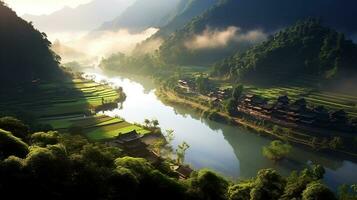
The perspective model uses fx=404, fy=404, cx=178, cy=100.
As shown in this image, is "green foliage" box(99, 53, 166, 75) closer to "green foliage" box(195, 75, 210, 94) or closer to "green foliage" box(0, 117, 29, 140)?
"green foliage" box(195, 75, 210, 94)

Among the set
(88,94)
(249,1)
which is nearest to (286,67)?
(88,94)

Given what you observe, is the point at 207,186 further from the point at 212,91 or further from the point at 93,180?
the point at 212,91

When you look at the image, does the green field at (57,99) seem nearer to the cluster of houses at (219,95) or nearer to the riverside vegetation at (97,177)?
the riverside vegetation at (97,177)

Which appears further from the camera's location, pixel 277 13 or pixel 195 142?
pixel 277 13

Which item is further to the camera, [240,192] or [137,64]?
[137,64]

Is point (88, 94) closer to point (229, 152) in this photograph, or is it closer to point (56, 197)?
point (229, 152)

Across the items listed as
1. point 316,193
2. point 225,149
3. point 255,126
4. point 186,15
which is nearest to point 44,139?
point 316,193
